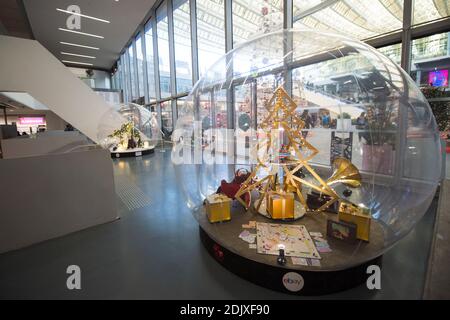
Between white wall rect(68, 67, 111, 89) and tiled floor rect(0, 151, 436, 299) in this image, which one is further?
white wall rect(68, 67, 111, 89)

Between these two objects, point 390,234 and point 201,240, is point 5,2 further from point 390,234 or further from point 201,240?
point 390,234

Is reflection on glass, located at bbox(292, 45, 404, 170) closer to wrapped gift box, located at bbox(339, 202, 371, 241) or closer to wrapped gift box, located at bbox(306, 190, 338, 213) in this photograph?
wrapped gift box, located at bbox(306, 190, 338, 213)

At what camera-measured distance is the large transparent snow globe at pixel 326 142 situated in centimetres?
218

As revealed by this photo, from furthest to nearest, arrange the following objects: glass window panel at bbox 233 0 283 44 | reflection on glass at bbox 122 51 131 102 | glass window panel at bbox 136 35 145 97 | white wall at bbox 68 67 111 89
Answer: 1. white wall at bbox 68 67 111 89
2. reflection on glass at bbox 122 51 131 102
3. glass window panel at bbox 136 35 145 97
4. glass window panel at bbox 233 0 283 44

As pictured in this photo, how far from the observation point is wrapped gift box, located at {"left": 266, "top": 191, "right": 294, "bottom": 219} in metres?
2.66

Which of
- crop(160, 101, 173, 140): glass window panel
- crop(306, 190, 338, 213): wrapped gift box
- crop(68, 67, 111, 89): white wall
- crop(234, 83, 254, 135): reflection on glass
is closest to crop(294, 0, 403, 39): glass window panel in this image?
crop(234, 83, 254, 135): reflection on glass

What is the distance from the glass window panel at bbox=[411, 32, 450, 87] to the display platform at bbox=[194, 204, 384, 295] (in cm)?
318

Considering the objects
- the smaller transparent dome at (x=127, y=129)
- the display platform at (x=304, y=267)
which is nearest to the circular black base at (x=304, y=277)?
the display platform at (x=304, y=267)

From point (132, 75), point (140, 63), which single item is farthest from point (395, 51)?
point (132, 75)

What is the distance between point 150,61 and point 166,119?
13.5ft

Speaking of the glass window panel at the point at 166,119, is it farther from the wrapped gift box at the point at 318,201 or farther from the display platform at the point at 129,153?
the wrapped gift box at the point at 318,201

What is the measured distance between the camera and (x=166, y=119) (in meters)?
13.5

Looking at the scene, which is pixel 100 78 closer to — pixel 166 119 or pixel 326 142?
pixel 166 119
